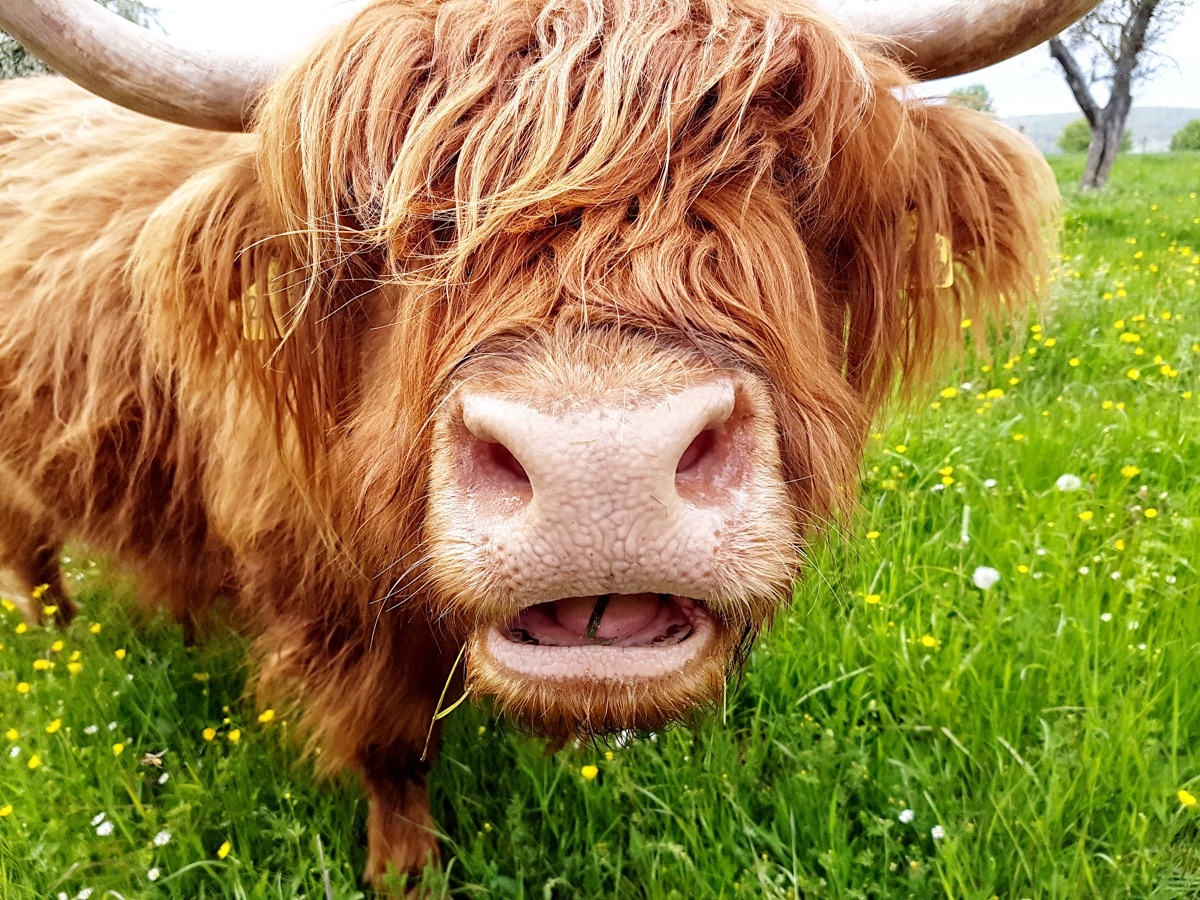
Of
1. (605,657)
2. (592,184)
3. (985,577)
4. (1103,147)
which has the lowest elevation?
(985,577)

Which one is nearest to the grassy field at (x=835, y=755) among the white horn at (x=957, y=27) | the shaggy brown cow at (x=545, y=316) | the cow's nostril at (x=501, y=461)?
the shaggy brown cow at (x=545, y=316)

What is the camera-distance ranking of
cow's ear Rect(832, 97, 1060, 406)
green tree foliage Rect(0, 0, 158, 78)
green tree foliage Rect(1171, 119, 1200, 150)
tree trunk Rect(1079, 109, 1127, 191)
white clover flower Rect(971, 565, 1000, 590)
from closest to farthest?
cow's ear Rect(832, 97, 1060, 406) < white clover flower Rect(971, 565, 1000, 590) < green tree foliage Rect(0, 0, 158, 78) < tree trunk Rect(1079, 109, 1127, 191) < green tree foliage Rect(1171, 119, 1200, 150)

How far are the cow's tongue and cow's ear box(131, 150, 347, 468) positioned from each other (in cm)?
67

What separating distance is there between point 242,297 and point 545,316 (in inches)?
32.6

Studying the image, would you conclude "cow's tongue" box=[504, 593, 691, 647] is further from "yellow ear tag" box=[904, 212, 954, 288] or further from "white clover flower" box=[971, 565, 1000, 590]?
"white clover flower" box=[971, 565, 1000, 590]

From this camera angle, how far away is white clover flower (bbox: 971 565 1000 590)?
7.22 feet

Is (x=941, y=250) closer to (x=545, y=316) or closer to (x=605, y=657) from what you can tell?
(x=545, y=316)

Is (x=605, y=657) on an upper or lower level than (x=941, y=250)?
lower

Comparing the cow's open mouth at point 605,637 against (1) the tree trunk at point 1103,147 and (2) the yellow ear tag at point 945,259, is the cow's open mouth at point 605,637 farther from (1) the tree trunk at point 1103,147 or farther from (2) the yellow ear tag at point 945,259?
(1) the tree trunk at point 1103,147

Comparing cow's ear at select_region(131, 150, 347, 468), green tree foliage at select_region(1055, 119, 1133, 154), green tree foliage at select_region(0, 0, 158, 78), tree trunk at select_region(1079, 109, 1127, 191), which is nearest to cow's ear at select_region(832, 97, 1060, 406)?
cow's ear at select_region(131, 150, 347, 468)

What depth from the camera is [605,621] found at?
1158 millimetres

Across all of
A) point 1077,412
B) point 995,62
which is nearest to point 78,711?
point 995,62

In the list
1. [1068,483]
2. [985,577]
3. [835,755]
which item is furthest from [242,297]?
[1068,483]

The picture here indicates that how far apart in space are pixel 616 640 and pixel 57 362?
1759mm
